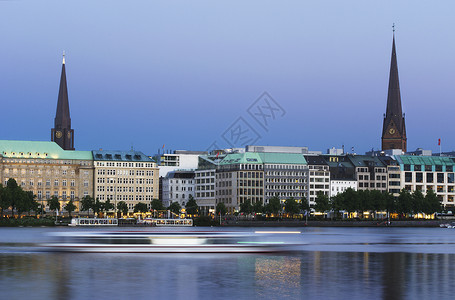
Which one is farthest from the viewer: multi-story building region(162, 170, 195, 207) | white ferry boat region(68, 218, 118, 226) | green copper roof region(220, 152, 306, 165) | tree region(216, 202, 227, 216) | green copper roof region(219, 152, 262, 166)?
multi-story building region(162, 170, 195, 207)

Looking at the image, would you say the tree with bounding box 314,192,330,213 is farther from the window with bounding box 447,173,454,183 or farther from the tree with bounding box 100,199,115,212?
the window with bounding box 447,173,454,183

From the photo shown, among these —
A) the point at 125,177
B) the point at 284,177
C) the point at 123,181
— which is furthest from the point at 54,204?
the point at 284,177


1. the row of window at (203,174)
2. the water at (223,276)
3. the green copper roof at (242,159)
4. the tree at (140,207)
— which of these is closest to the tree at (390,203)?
the green copper roof at (242,159)

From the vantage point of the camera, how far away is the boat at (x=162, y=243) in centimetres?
5669

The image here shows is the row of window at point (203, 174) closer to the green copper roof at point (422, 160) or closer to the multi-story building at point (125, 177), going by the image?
the multi-story building at point (125, 177)

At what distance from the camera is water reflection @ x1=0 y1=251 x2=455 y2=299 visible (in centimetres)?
3250

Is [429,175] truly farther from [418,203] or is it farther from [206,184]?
[206,184]

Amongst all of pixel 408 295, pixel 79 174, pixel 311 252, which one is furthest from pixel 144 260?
pixel 79 174

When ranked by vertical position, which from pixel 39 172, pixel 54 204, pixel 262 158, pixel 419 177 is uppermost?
pixel 262 158

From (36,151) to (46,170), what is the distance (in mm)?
4967

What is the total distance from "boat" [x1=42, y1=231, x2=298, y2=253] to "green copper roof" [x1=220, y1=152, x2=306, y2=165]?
12029 centimetres

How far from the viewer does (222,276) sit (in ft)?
129

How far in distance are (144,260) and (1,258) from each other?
805cm

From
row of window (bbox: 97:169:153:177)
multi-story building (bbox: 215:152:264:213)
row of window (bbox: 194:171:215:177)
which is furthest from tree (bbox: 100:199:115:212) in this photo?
row of window (bbox: 194:171:215:177)
